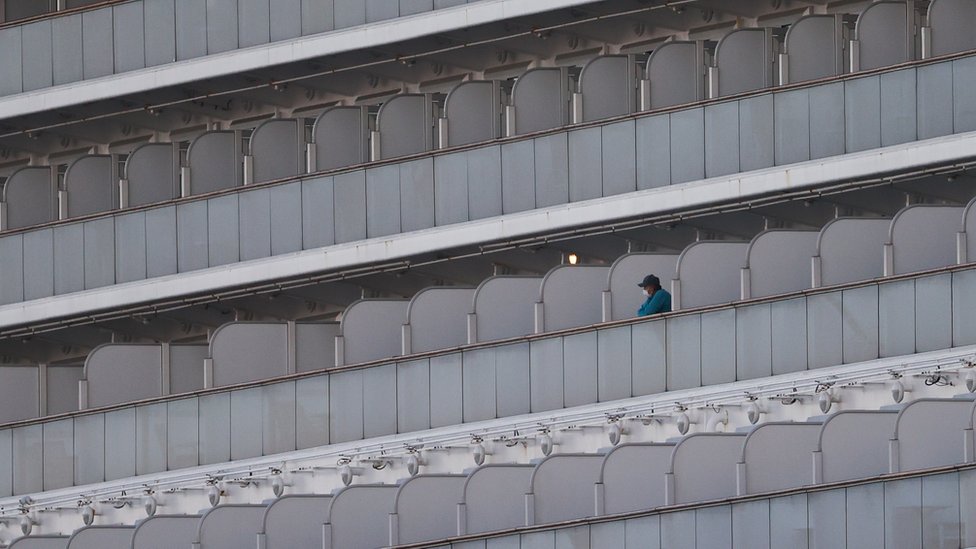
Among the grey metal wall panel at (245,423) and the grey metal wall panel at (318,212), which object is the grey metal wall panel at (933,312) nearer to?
the grey metal wall panel at (318,212)

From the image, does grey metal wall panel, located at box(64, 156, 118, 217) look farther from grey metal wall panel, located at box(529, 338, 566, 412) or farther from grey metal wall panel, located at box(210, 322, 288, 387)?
grey metal wall panel, located at box(529, 338, 566, 412)

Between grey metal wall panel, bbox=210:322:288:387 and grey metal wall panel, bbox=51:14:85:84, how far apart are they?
16.3 feet

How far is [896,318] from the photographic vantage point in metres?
42.2

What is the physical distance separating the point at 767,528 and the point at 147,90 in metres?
→ 14.2

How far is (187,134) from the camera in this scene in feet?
172

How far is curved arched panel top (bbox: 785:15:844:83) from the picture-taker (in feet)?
151

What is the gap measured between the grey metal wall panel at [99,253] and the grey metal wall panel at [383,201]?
13.0ft

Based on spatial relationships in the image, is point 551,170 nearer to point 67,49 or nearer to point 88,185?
point 88,185

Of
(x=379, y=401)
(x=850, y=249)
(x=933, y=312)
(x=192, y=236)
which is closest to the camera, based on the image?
(x=933, y=312)

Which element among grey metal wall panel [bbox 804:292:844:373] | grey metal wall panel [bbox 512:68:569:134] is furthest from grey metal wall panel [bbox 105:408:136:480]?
grey metal wall panel [bbox 804:292:844:373]

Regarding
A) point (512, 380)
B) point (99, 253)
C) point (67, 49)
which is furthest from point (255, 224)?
point (512, 380)

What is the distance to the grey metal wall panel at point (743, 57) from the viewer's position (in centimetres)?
4650

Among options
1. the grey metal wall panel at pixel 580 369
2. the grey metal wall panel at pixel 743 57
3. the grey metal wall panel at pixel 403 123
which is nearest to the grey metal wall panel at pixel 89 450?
the grey metal wall panel at pixel 403 123

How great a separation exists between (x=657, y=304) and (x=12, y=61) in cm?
1204
